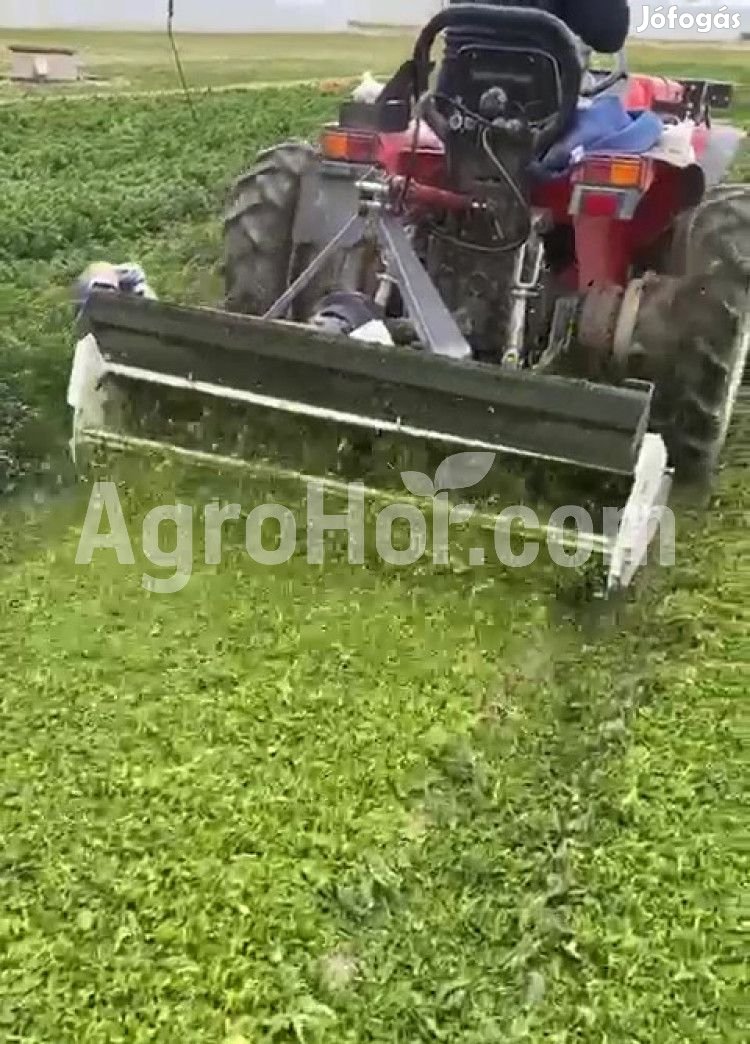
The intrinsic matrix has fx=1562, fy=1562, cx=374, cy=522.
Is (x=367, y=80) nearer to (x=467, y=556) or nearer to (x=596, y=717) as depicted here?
(x=467, y=556)

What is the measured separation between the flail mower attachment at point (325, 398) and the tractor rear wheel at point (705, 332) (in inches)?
17.5

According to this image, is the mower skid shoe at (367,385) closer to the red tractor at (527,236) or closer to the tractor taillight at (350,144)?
the red tractor at (527,236)

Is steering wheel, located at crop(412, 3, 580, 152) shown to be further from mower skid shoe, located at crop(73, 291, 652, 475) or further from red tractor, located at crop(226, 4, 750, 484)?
mower skid shoe, located at crop(73, 291, 652, 475)

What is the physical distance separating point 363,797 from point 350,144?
2249mm

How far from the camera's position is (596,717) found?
3.04 metres

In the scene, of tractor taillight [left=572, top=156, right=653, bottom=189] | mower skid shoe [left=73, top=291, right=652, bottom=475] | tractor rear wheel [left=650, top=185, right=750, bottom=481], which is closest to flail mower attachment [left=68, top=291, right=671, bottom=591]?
mower skid shoe [left=73, top=291, right=652, bottom=475]

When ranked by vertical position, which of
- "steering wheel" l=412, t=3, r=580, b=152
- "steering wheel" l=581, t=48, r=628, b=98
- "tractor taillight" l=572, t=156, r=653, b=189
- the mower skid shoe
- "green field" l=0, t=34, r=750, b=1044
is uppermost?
"steering wheel" l=412, t=3, r=580, b=152

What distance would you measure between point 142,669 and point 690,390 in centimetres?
175

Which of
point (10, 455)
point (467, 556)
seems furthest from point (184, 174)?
point (467, 556)

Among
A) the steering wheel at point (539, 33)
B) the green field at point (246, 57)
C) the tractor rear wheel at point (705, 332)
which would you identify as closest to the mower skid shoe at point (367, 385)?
the tractor rear wheel at point (705, 332)

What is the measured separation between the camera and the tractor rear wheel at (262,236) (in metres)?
4.61

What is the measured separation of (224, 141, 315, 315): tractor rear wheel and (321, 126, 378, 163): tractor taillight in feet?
0.87

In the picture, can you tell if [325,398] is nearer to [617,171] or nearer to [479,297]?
[479,297]

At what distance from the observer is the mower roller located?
144 inches
